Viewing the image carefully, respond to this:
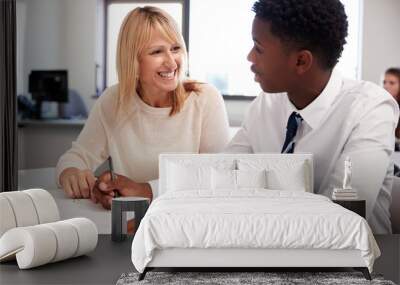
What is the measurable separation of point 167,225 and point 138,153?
Result: 1908 millimetres

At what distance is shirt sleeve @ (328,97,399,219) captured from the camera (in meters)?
A: 6.33

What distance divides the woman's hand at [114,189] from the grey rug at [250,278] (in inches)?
61.9

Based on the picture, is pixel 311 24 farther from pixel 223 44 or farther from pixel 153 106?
pixel 153 106

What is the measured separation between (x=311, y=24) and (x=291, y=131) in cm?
95

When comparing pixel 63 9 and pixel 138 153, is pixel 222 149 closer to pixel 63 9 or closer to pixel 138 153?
pixel 138 153

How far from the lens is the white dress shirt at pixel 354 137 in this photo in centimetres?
635

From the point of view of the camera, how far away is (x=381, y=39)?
6527mm


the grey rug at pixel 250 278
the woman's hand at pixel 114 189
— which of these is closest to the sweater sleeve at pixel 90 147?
the woman's hand at pixel 114 189

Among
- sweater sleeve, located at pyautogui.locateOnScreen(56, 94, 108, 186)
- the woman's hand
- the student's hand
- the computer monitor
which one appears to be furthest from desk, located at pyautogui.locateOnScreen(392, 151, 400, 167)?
the computer monitor

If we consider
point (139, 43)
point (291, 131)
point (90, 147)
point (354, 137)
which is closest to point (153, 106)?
point (139, 43)

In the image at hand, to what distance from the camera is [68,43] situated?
675cm

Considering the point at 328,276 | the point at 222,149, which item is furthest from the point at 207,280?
the point at 222,149

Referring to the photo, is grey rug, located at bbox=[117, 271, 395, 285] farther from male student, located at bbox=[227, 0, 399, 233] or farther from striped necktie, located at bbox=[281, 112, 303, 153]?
striped necktie, located at bbox=[281, 112, 303, 153]

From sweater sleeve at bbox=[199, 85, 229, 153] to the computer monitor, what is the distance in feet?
4.32
